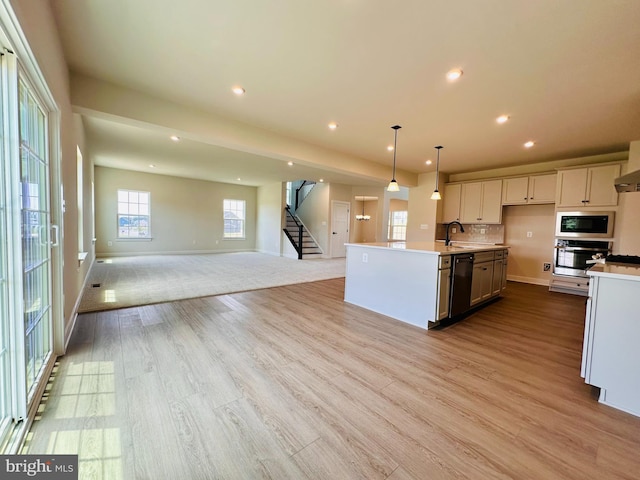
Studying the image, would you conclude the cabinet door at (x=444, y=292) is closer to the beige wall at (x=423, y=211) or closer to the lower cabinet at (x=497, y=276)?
the lower cabinet at (x=497, y=276)

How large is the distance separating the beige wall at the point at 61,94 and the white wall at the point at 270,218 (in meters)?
6.54

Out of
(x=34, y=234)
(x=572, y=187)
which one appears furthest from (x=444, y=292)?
(x=572, y=187)

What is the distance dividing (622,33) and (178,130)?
14.1ft

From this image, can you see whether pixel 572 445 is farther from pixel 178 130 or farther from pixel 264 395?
pixel 178 130

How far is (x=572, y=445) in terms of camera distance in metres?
1.44

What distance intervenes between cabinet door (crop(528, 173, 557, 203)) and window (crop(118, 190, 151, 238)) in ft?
34.0

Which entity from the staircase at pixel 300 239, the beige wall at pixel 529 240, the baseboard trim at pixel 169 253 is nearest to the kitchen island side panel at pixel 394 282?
the beige wall at pixel 529 240

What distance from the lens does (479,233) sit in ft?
→ 20.9

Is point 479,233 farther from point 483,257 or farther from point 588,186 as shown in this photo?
point 483,257

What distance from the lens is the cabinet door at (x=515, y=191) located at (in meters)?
5.46

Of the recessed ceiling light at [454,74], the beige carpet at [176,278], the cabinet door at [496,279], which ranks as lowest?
the beige carpet at [176,278]

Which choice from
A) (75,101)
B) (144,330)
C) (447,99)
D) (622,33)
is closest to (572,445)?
(622,33)

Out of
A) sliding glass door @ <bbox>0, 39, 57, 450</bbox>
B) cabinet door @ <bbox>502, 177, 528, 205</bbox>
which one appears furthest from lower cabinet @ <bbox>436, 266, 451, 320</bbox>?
cabinet door @ <bbox>502, 177, 528, 205</bbox>

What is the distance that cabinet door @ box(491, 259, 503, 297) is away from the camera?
414 centimetres
